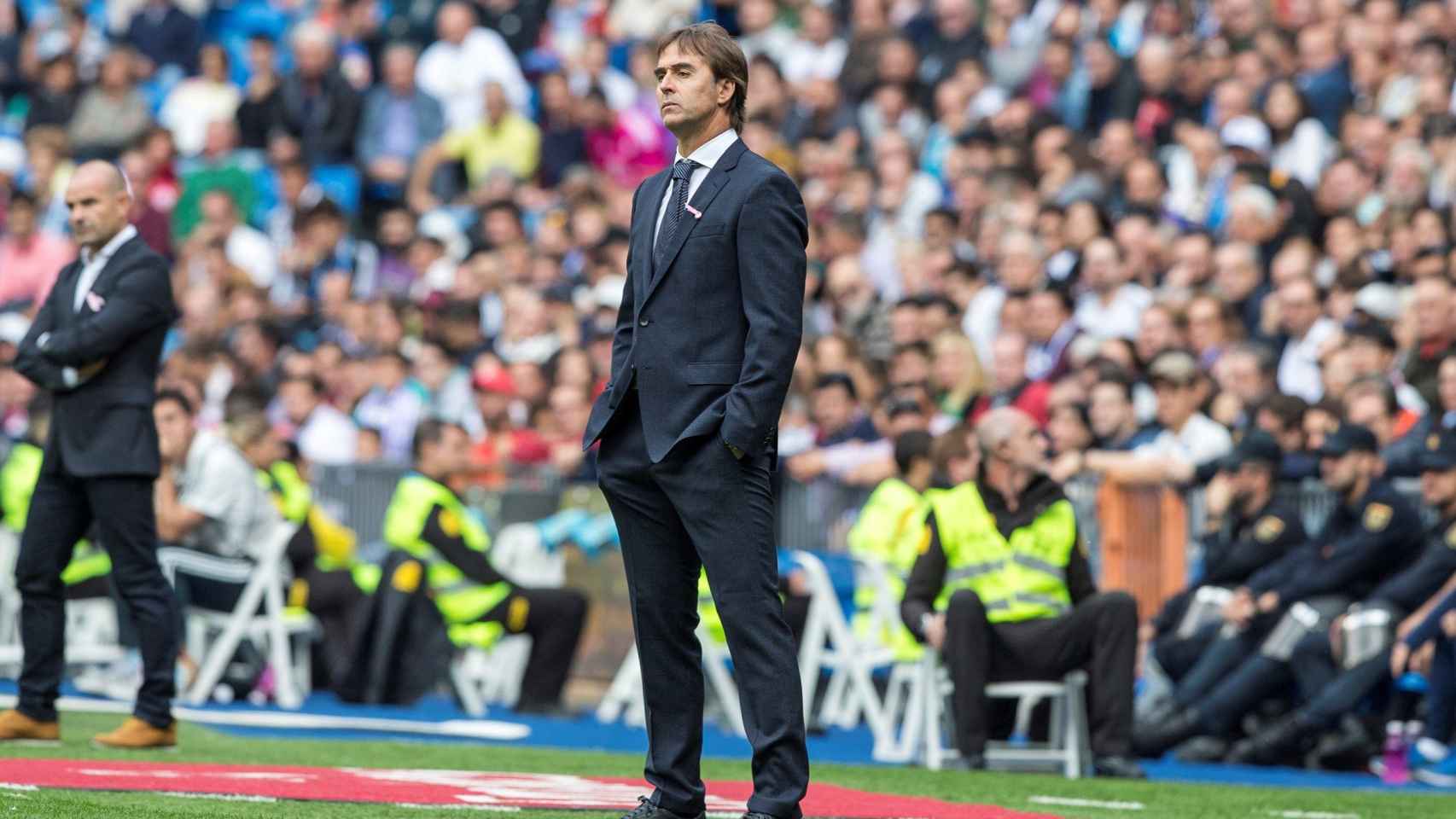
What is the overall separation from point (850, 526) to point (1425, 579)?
11.9ft

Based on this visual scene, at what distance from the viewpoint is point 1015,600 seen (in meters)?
10.5

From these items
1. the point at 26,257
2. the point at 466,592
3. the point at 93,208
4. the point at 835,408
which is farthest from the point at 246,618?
the point at 26,257

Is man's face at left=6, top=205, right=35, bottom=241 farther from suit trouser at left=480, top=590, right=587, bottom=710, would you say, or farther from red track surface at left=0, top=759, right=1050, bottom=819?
red track surface at left=0, top=759, right=1050, bottom=819

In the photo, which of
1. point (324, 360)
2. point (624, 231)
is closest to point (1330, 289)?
point (624, 231)

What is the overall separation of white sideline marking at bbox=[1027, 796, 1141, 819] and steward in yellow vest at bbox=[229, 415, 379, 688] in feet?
20.6

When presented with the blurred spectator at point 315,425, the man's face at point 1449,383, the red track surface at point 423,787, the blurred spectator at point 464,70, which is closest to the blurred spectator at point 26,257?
the blurred spectator at point 315,425

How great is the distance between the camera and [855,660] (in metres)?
12.5

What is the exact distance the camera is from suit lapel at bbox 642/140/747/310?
6.65m

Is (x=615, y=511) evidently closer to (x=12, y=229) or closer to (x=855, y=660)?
(x=855, y=660)

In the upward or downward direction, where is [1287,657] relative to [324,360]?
downward

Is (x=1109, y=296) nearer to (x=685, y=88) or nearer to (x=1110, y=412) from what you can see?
(x=1110, y=412)

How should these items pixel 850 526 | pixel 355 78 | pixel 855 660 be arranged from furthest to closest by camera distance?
1. pixel 355 78
2. pixel 850 526
3. pixel 855 660

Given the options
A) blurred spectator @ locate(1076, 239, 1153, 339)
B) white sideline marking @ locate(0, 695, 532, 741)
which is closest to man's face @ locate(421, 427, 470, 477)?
white sideline marking @ locate(0, 695, 532, 741)

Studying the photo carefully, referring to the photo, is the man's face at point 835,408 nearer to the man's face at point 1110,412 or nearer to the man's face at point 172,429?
the man's face at point 1110,412
